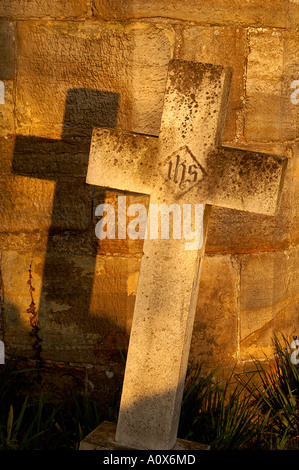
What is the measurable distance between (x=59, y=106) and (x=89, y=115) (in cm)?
15

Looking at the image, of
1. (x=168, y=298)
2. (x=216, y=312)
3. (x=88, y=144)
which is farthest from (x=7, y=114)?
(x=216, y=312)

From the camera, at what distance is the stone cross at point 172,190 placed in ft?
7.25

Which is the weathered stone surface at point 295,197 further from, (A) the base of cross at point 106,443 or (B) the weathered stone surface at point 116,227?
(A) the base of cross at point 106,443

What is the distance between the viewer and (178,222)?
7.40 ft

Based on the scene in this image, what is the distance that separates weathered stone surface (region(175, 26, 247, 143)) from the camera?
289cm

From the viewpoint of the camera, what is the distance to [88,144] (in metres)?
2.91

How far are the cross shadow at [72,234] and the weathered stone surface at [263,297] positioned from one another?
0.65 meters

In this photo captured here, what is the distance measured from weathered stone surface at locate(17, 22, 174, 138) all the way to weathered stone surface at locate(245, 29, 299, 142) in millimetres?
444

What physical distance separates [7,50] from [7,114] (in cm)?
30

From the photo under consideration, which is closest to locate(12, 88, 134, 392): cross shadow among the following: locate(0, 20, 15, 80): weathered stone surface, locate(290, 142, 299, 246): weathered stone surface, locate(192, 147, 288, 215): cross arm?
locate(0, 20, 15, 80): weathered stone surface

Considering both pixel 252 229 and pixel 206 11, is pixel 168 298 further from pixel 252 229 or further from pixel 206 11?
pixel 206 11

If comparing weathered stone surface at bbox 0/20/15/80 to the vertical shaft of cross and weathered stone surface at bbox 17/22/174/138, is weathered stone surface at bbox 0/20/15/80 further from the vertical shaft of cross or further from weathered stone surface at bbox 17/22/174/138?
the vertical shaft of cross

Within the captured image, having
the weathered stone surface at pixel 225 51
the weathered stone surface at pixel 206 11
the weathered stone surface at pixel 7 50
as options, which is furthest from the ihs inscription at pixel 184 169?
the weathered stone surface at pixel 7 50
